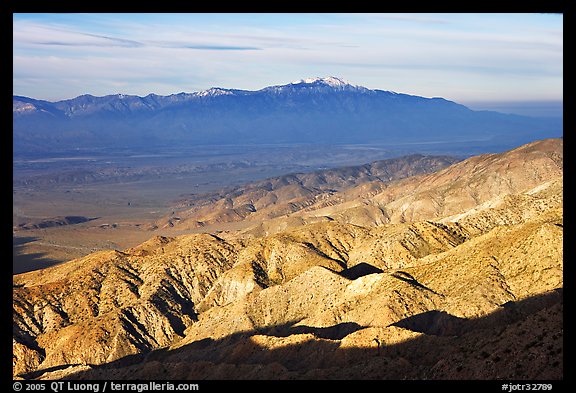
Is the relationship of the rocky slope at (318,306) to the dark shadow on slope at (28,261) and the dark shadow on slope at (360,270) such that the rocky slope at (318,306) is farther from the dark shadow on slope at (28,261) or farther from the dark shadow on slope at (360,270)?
the dark shadow on slope at (28,261)

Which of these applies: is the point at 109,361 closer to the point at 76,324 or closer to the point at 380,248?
the point at 76,324

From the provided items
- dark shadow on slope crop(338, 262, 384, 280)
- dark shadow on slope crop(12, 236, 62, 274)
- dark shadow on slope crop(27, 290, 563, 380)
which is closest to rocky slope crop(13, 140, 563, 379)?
dark shadow on slope crop(27, 290, 563, 380)

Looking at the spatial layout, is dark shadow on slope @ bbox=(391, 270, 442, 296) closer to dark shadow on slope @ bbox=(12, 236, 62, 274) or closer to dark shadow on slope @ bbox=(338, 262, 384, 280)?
dark shadow on slope @ bbox=(338, 262, 384, 280)

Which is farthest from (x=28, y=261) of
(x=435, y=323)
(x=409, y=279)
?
(x=435, y=323)

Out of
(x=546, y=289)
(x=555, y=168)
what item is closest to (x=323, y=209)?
(x=555, y=168)

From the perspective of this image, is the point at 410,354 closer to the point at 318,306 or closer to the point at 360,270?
the point at 318,306

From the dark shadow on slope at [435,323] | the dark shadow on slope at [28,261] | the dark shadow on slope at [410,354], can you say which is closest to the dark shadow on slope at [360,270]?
the dark shadow on slope at [410,354]
